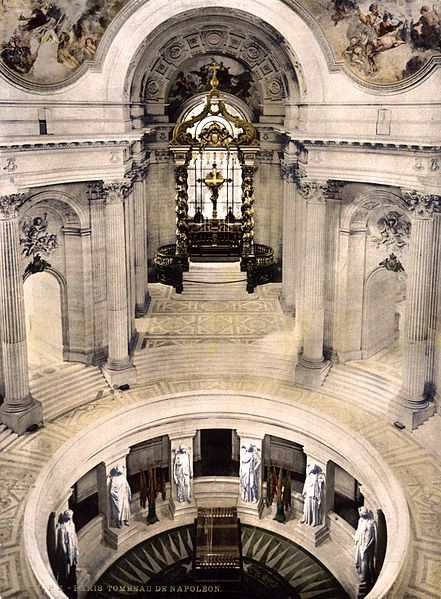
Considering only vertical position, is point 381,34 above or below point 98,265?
above

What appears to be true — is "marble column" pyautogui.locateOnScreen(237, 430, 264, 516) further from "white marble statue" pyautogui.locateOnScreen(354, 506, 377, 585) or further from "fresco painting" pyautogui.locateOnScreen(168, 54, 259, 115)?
"fresco painting" pyautogui.locateOnScreen(168, 54, 259, 115)

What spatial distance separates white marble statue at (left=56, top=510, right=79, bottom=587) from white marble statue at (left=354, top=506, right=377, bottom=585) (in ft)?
27.5

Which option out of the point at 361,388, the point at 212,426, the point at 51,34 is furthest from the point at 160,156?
the point at 361,388

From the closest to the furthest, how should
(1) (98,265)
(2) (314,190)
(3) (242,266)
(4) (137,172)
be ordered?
(2) (314,190)
(1) (98,265)
(4) (137,172)
(3) (242,266)

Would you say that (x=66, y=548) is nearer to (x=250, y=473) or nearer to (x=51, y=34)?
(x=250, y=473)

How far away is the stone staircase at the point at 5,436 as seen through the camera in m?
22.3

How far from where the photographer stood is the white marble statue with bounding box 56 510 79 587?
19438mm

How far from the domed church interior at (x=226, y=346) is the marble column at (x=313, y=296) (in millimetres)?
76

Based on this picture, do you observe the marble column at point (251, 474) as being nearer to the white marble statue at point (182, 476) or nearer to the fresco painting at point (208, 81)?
the white marble statue at point (182, 476)

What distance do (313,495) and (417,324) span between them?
6.75 m

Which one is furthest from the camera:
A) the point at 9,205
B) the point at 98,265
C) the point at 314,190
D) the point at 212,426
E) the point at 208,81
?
the point at 208,81

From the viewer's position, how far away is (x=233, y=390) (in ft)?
83.2

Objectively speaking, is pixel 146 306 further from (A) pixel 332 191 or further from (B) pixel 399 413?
(B) pixel 399 413

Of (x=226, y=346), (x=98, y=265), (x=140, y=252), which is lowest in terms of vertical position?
(x=226, y=346)
